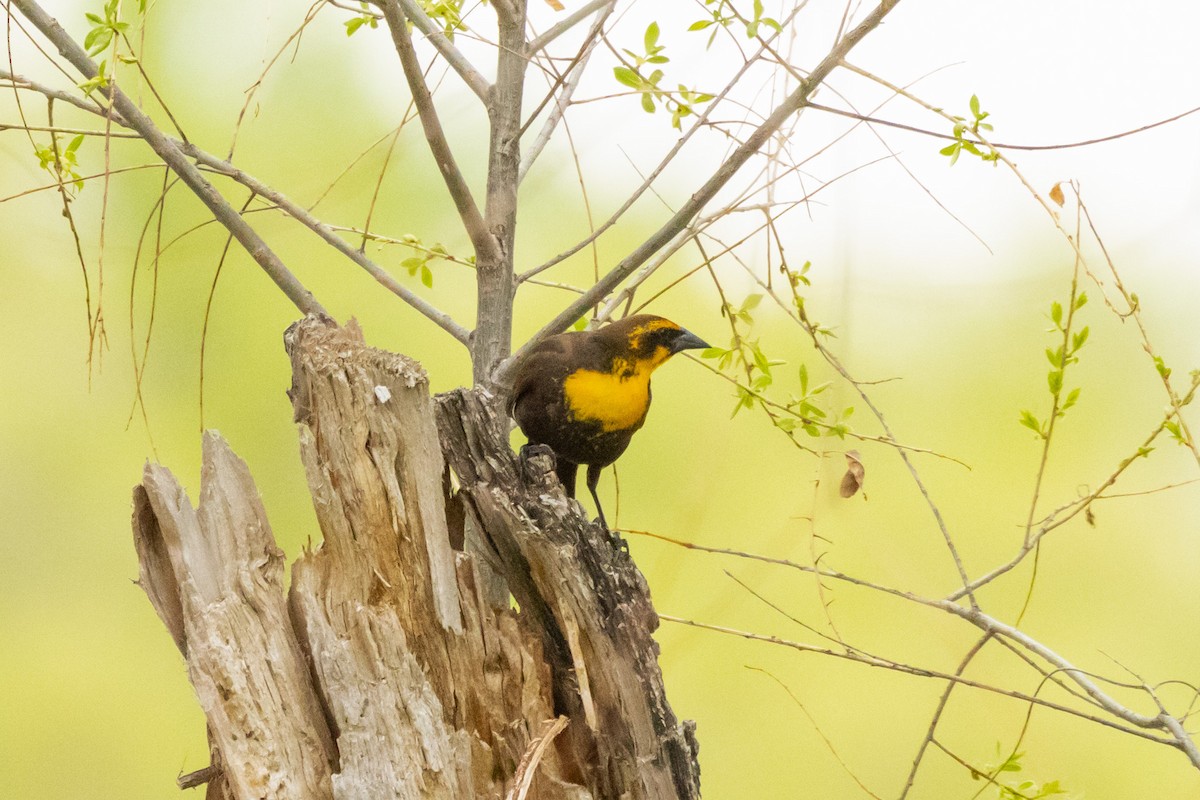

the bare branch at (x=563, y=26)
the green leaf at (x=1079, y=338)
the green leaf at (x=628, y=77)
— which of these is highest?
the bare branch at (x=563, y=26)

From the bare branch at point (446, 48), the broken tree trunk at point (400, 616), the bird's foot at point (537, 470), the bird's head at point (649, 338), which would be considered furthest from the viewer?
the bird's head at point (649, 338)

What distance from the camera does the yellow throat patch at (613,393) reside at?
1938 millimetres

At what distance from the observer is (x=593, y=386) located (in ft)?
6.40

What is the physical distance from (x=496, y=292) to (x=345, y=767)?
2.65 ft

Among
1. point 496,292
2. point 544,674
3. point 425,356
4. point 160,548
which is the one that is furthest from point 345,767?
point 425,356

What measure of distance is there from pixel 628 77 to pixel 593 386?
57cm

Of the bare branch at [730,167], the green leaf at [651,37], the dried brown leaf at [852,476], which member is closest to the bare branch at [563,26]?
the green leaf at [651,37]

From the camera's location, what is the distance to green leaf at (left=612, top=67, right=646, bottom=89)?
163 centimetres

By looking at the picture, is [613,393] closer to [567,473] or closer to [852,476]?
[567,473]

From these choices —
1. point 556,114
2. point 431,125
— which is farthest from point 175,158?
point 556,114

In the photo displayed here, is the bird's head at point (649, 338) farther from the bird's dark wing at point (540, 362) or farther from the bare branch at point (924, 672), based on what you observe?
the bare branch at point (924, 672)

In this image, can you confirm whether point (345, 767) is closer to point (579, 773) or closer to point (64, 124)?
point (579, 773)

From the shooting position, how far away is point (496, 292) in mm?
1794

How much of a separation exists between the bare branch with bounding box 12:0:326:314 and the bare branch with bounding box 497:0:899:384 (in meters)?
0.41
